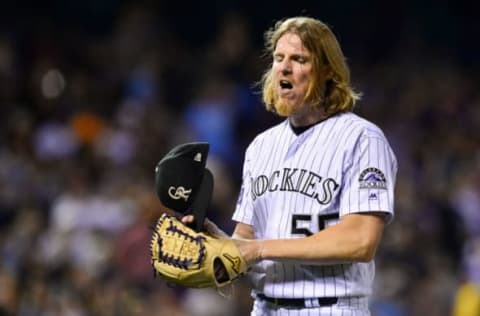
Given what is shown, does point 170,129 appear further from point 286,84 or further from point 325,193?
point 325,193

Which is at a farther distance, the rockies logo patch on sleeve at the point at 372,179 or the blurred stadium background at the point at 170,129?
the blurred stadium background at the point at 170,129

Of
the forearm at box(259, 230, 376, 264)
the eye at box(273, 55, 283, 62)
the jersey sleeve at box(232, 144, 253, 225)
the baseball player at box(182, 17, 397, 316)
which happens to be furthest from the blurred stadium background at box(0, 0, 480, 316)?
the forearm at box(259, 230, 376, 264)

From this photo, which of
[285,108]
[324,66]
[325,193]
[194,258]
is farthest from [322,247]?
[324,66]

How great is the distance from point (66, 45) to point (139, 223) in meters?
3.19

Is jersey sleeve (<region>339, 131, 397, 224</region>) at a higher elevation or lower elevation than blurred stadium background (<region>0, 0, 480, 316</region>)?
lower

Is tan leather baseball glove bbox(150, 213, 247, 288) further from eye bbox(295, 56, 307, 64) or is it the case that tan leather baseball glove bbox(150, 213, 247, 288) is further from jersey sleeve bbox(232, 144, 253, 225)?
eye bbox(295, 56, 307, 64)

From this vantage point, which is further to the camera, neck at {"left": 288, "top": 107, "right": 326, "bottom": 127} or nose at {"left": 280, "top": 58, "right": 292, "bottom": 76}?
neck at {"left": 288, "top": 107, "right": 326, "bottom": 127}

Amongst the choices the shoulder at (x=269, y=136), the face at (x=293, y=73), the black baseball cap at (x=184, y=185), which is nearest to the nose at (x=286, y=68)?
the face at (x=293, y=73)

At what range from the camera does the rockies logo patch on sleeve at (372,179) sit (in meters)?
3.60

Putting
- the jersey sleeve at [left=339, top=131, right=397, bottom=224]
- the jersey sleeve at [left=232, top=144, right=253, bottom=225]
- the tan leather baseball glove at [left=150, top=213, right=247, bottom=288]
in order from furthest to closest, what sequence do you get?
1. the jersey sleeve at [left=232, top=144, right=253, bottom=225]
2. the jersey sleeve at [left=339, top=131, right=397, bottom=224]
3. the tan leather baseball glove at [left=150, top=213, right=247, bottom=288]

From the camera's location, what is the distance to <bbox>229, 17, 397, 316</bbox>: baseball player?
3529 millimetres

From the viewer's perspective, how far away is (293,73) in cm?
375

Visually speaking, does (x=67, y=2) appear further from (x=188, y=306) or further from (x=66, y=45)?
(x=188, y=306)

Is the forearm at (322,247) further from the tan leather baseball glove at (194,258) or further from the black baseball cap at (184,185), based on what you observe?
the black baseball cap at (184,185)
